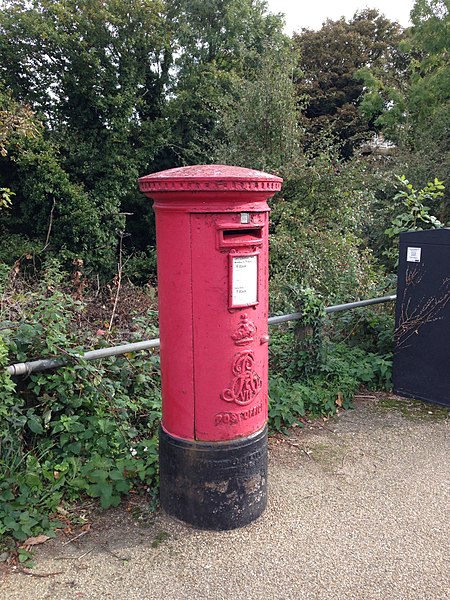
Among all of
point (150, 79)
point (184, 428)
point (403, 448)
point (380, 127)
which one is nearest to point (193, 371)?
point (184, 428)

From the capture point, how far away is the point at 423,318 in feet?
14.7

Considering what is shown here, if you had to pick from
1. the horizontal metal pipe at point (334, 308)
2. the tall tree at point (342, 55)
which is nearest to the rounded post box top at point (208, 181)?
the horizontal metal pipe at point (334, 308)

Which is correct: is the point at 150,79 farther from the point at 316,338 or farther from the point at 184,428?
the point at 184,428

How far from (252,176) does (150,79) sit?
1529 centimetres

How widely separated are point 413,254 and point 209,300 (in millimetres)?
2511

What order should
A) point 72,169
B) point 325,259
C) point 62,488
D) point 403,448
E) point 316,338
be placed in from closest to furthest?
point 62,488
point 403,448
point 316,338
point 325,259
point 72,169

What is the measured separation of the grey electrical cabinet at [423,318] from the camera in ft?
Result: 14.3

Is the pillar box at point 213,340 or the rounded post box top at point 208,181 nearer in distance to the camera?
the rounded post box top at point 208,181

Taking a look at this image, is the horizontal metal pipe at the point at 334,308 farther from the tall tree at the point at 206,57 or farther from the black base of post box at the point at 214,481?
the tall tree at the point at 206,57

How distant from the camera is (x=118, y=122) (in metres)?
14.6

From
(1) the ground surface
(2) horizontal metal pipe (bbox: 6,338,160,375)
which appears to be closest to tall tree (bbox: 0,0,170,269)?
(2) horizontal metal pipe (bbox: 6,338,160,375)

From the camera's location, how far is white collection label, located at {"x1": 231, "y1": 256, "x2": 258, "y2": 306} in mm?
2646

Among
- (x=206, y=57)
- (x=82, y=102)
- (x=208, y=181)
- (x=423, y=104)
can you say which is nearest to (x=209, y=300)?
(x=208, y=181)

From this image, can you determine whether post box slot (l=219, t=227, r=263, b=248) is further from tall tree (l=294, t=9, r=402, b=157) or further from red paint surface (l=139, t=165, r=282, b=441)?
tall tree (l=294, t=9, r=402, b=157)
